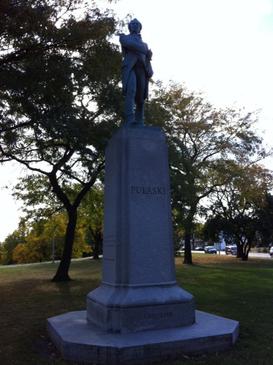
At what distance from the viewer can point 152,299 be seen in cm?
762

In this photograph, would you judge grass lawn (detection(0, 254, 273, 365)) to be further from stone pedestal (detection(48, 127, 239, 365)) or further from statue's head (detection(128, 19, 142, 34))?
statue's head (detection(128, 19, 142, 34))

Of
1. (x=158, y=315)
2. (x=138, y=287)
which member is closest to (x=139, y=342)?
(x=158, y=315)

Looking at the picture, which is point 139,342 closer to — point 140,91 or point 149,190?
point 149,190


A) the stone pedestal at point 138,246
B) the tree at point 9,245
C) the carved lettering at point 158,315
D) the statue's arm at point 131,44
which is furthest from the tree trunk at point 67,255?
the tree at point 9,245

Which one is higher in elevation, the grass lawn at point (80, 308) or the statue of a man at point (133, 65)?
the statue of a man at point (133, 65)

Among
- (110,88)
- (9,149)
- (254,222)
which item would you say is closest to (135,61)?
(110,88)

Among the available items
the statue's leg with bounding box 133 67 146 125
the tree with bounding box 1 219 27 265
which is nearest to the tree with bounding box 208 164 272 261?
the statue's leg with bounding box 133 67 146 125

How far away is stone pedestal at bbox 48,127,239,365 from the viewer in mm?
6738

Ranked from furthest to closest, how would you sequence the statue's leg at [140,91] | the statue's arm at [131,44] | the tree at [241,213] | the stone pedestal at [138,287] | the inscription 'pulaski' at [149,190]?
the tree at [241,213] → the statue's leg at [140,91] → the statue's arm at [131,44] → the inscription 'pulaski' at [149,190] → the stone pedestal at [138,287]

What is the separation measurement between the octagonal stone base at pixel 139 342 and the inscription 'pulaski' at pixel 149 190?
2422mm

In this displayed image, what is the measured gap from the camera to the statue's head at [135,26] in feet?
29.1

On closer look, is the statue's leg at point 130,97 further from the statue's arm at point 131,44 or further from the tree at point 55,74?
the tree at point 55,74

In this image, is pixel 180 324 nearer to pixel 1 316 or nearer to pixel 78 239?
pixel 1 316

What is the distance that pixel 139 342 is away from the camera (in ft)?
21.8
